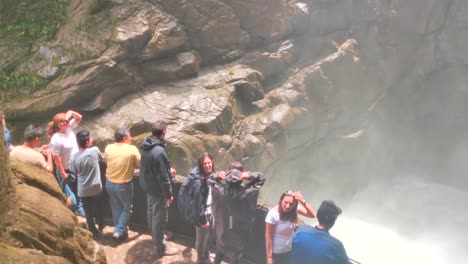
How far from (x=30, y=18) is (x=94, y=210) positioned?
881cm

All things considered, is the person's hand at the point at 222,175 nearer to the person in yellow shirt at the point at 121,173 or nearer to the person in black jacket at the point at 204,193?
the person in black jacket at the point at 204,193

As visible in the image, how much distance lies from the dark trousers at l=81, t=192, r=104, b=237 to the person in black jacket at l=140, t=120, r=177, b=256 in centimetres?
94

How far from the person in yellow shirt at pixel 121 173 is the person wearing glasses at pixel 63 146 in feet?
2.05

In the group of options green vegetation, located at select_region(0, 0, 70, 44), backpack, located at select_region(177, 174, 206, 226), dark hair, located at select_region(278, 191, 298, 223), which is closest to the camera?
dark hair, located at select_region(278, 191, 298, 223)

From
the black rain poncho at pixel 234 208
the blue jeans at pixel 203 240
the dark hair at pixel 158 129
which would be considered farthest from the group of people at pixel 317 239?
the dark hair at pixel 158 129

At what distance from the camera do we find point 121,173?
572 cm

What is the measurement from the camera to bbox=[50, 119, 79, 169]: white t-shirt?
587 centimetres

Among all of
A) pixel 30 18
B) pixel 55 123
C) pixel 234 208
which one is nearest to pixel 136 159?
pixel 55 123

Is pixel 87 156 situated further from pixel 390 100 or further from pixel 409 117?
pixel 409 117

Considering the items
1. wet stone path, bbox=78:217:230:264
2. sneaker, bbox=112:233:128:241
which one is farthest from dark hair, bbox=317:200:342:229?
sneaker, bbox=112:233:128:241

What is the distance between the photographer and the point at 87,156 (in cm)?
560

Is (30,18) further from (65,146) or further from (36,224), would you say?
(36,224)

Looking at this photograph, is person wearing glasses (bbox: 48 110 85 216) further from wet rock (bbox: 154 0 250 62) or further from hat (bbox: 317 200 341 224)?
wet rock (bbox: 154 0 250 62)

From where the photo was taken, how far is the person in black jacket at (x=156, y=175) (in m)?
5.24
